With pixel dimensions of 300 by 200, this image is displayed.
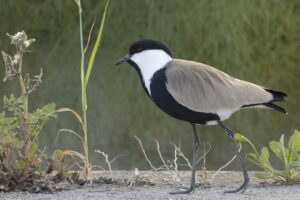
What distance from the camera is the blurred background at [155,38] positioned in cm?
581

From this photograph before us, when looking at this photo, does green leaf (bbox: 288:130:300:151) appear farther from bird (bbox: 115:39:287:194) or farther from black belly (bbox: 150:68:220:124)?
black belly (bbox: 150:68:220:124)

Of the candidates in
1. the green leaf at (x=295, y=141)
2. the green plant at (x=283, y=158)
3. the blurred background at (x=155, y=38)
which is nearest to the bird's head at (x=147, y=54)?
the green plant at (x=283, y=158)

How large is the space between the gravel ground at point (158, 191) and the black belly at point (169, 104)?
0.28 m

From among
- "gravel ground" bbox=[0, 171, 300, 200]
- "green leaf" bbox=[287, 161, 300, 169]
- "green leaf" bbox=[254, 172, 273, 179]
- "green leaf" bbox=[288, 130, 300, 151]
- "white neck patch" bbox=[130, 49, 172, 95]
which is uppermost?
"white neck patch" bbox=[130, 49, 172, 95]

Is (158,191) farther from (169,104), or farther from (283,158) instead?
(283,158)

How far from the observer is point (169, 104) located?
3.65 meters

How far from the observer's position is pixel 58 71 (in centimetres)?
590

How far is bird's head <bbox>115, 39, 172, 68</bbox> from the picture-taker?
12.2 feet

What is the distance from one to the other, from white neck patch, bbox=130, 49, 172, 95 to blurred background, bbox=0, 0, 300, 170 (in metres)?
2.03

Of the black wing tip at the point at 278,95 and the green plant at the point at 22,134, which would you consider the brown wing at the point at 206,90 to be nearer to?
the black wing tip at the point at 278,95

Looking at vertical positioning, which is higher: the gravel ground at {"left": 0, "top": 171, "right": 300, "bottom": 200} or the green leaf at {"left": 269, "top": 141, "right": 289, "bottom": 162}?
the green leaf at {"left": 269, "top": 141, "right": 289, "bottom": 162}

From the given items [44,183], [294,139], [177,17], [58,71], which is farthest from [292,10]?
[44,183]

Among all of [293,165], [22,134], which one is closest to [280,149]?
[293,165]

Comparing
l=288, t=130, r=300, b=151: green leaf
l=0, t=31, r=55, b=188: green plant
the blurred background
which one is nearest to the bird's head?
l=0, t=31, r=55, b=188: green plant
